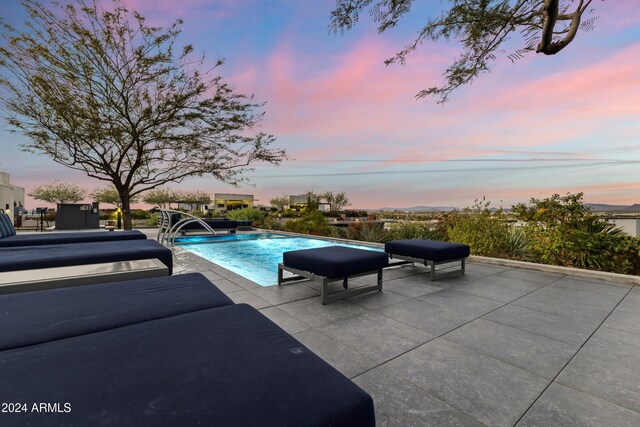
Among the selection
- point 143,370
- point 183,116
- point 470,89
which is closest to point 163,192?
point 183,116

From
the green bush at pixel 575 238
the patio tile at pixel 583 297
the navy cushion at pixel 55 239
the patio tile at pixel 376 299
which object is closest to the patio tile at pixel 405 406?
the patio tile at pixel 376 299

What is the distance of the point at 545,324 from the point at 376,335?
57.5 inches

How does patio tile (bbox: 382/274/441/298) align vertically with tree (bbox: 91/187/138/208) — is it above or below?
below

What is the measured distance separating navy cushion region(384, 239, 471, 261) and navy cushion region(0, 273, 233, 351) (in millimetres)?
2856

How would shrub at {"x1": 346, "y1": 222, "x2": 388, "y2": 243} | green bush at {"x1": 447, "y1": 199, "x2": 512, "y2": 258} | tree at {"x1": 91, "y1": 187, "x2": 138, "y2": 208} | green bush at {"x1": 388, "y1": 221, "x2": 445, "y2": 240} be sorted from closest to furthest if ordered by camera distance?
green bush at {"x1": 447, "y1": 199, "x2": 512, "y2": 258}
green bush at {"x1": 388, "y1": 221, "x2": 445, "y2": 240}
shrub at {"x1": 346, "y1": 222, "x2": 388, "y2": 243}
tree at {"x1": 91, "y1": 187, "x2": 138, "y2": 208}

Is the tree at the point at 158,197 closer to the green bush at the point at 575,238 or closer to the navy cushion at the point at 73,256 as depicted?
the navy cushion at the point at 73,256

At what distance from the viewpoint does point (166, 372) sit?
32.8 inches

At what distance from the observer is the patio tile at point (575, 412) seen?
1.33 metres

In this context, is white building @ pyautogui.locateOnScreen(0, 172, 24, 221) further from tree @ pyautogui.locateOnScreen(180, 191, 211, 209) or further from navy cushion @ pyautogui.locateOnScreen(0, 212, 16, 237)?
tree @ pyautogui.locateOnScreen(180, 191, 211, 209)

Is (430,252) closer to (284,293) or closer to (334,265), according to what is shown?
(334,265)

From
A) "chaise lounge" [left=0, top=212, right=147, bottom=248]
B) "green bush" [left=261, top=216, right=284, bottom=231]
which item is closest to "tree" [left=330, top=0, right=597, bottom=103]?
"chaise lounge" [left=0, top=212, right=147, bottom=248]

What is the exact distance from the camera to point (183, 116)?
1045 cm

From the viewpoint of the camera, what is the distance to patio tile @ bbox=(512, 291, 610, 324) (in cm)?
254

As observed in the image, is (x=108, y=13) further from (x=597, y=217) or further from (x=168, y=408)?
(x=597, y=217)
